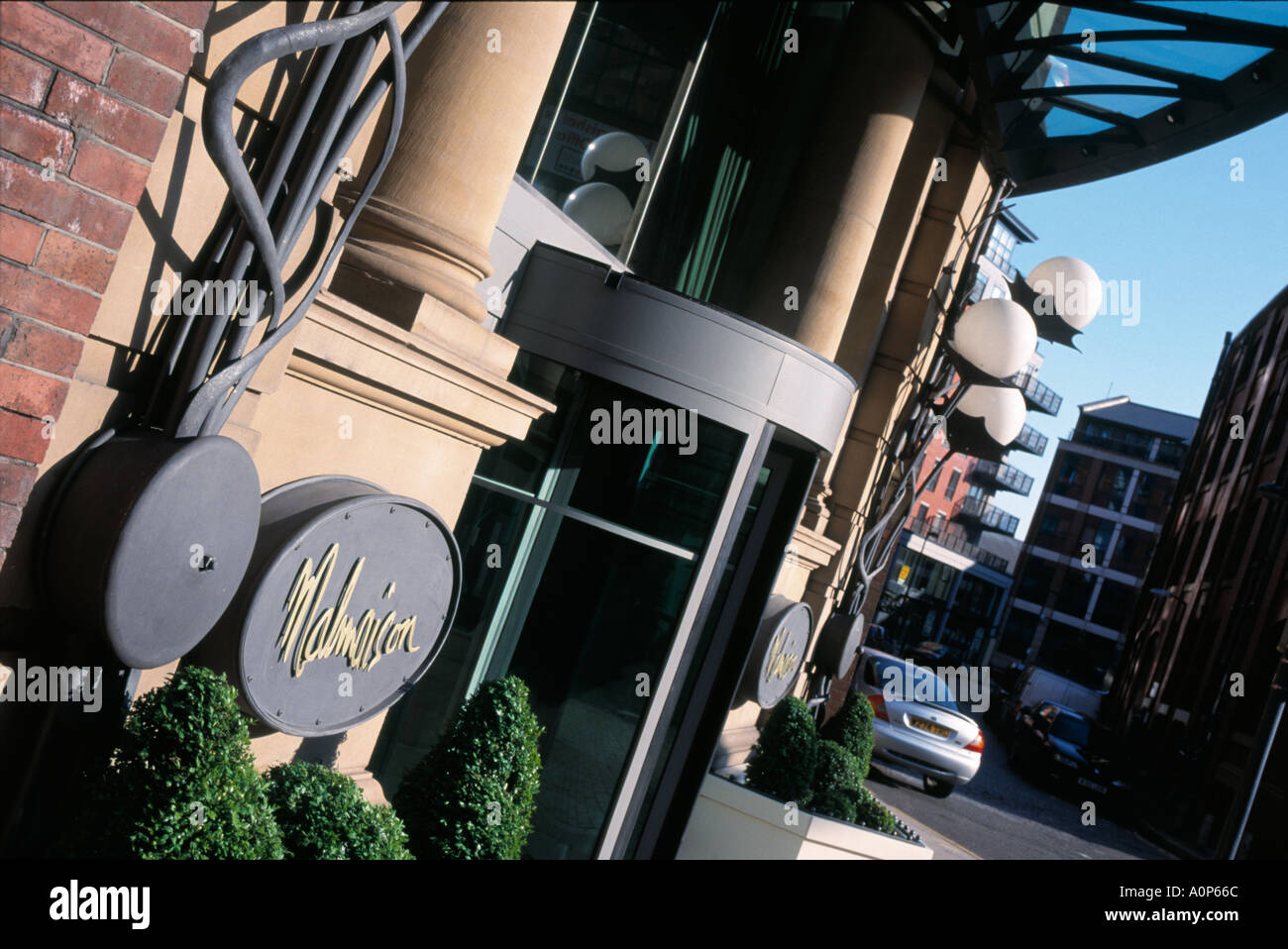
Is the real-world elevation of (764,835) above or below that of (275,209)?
below

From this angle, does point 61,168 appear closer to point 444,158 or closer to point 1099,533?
point 444,158

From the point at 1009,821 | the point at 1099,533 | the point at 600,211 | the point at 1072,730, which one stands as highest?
the point at 1099,533

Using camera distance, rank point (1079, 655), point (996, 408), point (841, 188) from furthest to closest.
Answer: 1. point (1079, 655)
2. point (996, 408)
3. point (841, 188)

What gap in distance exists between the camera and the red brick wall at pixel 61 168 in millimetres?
2082

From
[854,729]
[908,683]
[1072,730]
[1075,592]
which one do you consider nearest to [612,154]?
[854,729]

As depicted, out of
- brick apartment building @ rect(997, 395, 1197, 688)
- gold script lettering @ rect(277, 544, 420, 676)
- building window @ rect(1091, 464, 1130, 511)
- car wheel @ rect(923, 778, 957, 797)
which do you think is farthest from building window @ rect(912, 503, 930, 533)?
gold script lettering @ rect(277, 544, 420, 676)

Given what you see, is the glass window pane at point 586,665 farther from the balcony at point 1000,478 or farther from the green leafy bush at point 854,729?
the balcony at point 1000,478

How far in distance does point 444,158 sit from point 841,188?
5363 mm

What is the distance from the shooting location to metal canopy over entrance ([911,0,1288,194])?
7896 mm

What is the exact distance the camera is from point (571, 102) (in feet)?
19.2

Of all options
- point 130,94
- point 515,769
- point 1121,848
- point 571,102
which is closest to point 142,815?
point 130,94

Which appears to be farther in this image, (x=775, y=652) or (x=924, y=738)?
(x=924, y=738)

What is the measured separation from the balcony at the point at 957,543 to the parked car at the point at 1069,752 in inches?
1686

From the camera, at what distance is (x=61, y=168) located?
2.16 meters
